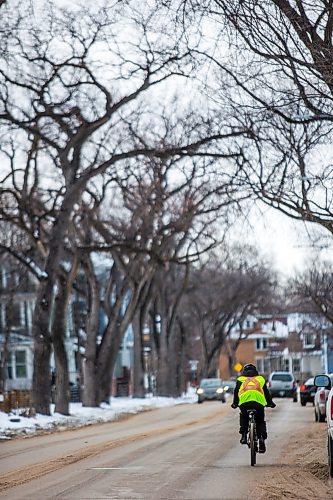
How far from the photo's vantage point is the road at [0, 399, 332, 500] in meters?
13.0

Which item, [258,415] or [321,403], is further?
[321,403]

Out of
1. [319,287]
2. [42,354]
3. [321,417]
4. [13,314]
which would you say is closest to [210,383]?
[319,287]

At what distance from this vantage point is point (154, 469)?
643 inches

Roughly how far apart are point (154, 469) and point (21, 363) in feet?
218

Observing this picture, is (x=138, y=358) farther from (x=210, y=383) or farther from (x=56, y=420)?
(x=56, y=420)

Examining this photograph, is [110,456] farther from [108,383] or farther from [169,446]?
[108,383]

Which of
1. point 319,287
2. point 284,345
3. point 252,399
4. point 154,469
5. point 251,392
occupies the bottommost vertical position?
point 154,469

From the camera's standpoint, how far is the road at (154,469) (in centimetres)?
1299

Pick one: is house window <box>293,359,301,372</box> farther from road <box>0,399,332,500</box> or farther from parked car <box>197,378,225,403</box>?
road <box>0,399,332,500</box>

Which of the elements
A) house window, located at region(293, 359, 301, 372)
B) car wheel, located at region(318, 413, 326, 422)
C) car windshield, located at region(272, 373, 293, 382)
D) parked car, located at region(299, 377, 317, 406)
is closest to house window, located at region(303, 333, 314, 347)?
house window, located at region(293, 359, 301, 372)

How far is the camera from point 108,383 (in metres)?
48.6

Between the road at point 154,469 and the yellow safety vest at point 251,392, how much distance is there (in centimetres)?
107

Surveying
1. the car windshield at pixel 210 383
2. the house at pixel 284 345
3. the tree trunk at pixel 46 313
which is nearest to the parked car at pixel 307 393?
the car windshield at pixel 210 383

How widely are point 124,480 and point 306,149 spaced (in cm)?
1076
